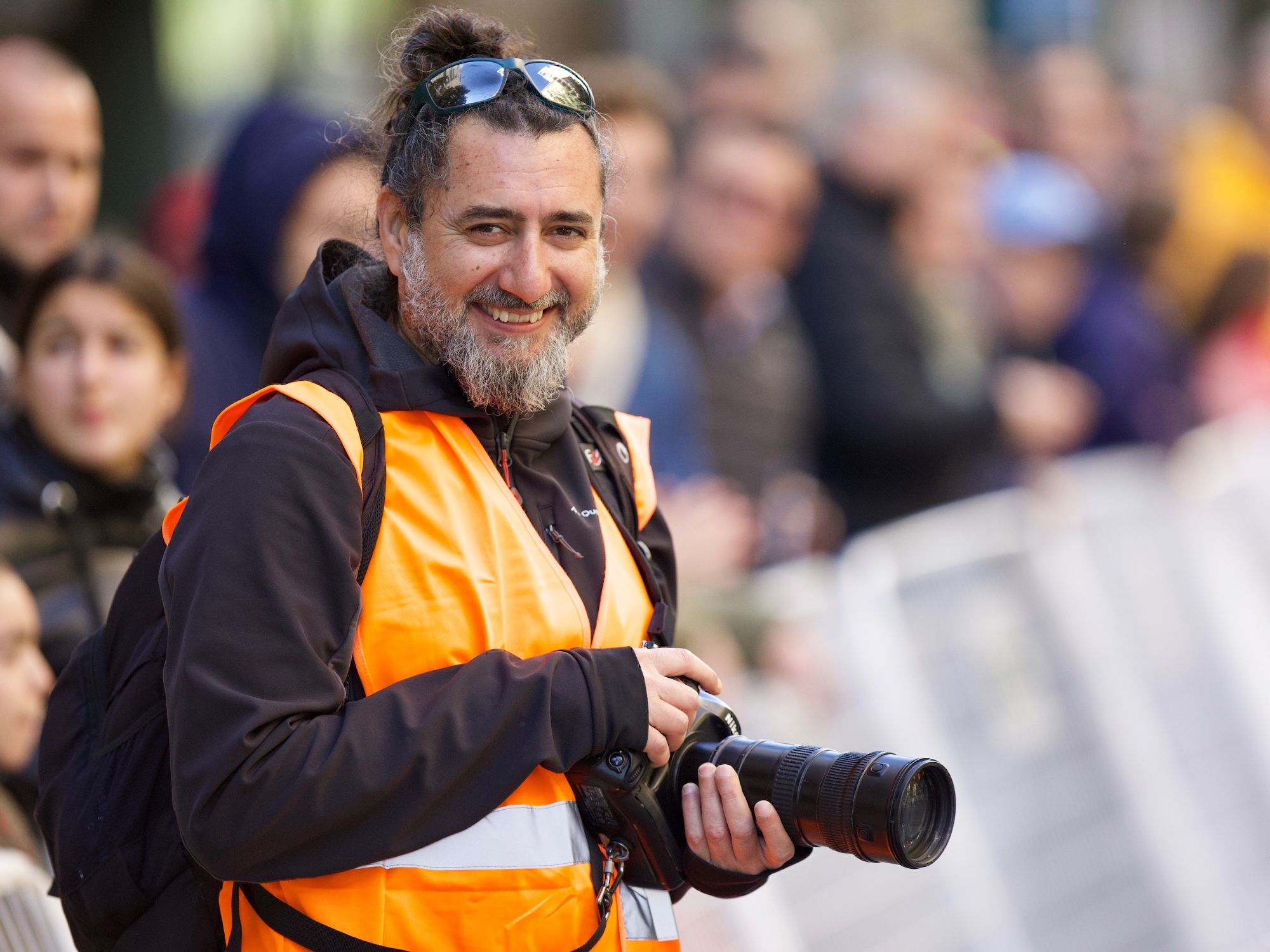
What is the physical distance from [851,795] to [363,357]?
88 cm

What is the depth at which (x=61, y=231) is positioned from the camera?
3566 millimetres

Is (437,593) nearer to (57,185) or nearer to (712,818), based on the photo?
(712,818)

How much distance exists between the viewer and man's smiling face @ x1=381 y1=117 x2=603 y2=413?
207cm

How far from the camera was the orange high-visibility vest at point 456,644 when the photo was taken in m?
1.93

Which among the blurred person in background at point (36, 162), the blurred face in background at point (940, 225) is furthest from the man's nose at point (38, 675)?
the blurred face in background at point (940, 225)

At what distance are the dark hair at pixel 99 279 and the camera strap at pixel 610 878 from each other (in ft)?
5.80

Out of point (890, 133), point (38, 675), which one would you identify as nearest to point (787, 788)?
point (38, 675)

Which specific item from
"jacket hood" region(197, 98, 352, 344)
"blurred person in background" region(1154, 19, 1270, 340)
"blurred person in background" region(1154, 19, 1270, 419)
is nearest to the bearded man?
"jacket hood" region(197, 98, 352, 344)

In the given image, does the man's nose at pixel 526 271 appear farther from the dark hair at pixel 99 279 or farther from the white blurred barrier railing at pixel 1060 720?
the white blurred barrier railing at pixel 1060 720

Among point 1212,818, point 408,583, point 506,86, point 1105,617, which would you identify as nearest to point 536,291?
point 506,86

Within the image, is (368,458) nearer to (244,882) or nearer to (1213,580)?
(244,882)

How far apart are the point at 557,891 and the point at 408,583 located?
449 mm

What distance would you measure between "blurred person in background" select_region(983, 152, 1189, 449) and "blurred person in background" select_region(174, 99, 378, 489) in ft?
10.9

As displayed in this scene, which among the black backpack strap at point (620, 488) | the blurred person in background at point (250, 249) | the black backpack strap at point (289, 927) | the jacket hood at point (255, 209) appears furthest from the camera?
the jacket hood at point (255, 209)
